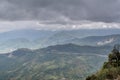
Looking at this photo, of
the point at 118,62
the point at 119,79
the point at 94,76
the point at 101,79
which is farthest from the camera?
the point at 118,62

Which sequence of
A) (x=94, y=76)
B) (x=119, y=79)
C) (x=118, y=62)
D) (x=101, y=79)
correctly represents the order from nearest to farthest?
(x=119, y=79), (x=101, y=79), (x=94, y=76), (x=118, y=62)

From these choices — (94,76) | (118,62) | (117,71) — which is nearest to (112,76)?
(117,71)

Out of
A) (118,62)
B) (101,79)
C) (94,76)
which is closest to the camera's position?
(101,79)

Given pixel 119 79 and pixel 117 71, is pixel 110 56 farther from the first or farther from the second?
pixel 119 79

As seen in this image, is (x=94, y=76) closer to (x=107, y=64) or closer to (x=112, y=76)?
(x=112, y=76)

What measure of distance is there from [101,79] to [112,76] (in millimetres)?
7849

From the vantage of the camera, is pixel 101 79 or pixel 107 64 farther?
pixel 107 64

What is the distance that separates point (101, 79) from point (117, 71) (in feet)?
41.2

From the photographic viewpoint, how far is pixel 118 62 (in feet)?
Result: 615

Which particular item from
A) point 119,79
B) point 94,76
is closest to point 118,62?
point 94,76

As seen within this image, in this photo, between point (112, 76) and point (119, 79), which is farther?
point (112, 76)

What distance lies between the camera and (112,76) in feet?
504

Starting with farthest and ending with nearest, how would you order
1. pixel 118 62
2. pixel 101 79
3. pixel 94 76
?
1. pixel 118 62
2. pixel 94 76
3. pixel 101 79

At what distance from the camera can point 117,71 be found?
511 ft
